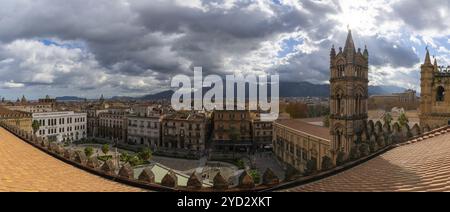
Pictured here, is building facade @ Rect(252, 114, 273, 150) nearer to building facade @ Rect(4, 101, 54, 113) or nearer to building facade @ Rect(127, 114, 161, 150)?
building facade @ Rect(127, 114, 161, 150)

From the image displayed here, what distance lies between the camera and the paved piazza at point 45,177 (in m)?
6.48

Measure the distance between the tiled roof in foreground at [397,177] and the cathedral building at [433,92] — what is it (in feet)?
74.4

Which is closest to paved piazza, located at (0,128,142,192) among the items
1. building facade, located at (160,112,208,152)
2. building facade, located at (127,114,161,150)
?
building facade, located at (160,112,208,152)

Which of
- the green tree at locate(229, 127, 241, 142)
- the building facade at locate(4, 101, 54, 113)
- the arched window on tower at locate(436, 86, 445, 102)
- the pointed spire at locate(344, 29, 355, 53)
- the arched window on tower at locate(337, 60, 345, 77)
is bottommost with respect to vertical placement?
the green tree at locate(229, 127, 241, 142)

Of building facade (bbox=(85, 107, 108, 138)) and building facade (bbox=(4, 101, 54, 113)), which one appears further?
building facade (bbox=(85, 107, 108, 138))

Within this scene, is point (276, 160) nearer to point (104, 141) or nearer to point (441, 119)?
point (441, 119)

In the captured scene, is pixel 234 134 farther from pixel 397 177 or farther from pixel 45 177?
pixel 397 177

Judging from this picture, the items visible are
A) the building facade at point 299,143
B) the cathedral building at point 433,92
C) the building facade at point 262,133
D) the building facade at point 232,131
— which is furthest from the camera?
the building facade at point 262,133

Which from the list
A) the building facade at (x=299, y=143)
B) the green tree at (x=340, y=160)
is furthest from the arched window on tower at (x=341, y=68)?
the green tree at (x=340, y=160)

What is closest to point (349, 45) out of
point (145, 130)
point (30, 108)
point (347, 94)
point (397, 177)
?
point (347, 94)

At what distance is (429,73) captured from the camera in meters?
28.2

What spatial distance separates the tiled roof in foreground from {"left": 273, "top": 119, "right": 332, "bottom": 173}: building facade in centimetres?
2163

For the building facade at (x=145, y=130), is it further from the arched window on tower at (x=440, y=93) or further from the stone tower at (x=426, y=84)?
the arched window on tower at (x=440, y=93)

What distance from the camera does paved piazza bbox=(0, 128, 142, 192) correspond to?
6.48 meters
